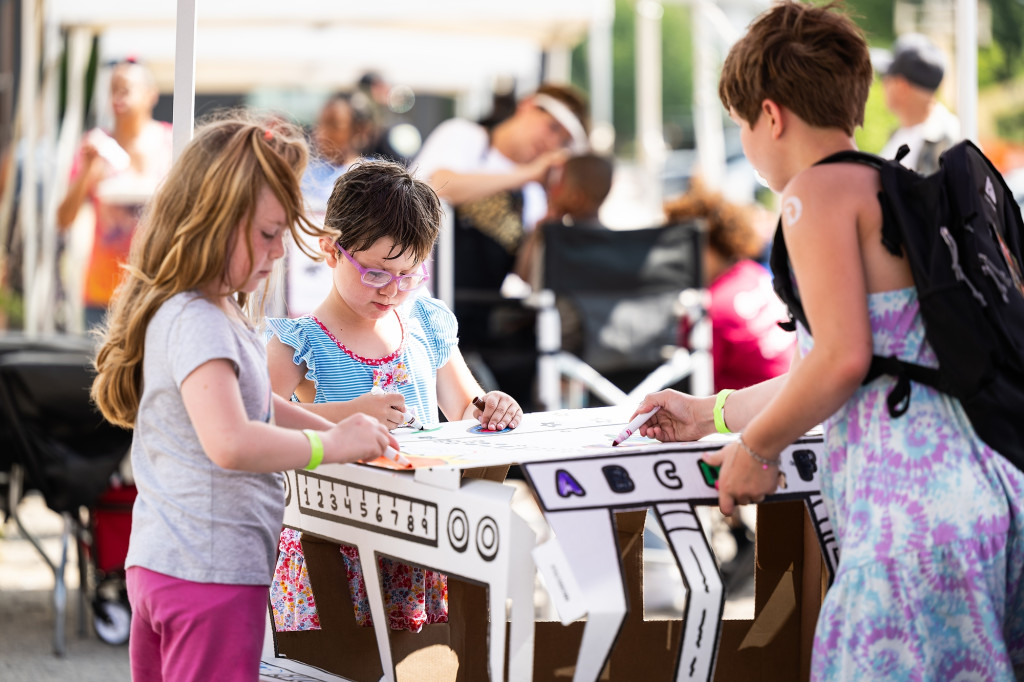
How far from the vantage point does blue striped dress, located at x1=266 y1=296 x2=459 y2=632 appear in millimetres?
2186

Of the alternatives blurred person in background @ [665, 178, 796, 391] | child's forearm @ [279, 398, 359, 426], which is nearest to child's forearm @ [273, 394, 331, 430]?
child's forearm @ [279, 398, 359, 426]

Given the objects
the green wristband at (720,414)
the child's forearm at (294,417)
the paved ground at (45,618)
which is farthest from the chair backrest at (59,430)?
the green wristband at (720,414)

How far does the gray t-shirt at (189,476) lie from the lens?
1731mm

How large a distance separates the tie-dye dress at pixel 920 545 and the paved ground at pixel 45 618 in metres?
1.64

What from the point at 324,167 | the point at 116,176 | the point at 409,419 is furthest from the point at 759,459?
the point at 116,176

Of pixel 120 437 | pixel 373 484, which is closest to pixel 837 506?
pixel 373 484

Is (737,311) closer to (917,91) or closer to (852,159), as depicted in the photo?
(917,91)

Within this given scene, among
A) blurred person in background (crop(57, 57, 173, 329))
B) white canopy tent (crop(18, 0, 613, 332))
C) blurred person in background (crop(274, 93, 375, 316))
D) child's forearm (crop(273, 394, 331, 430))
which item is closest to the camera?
child's forearm (crop(273, 394, 331, 430))

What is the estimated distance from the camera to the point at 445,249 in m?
4.81

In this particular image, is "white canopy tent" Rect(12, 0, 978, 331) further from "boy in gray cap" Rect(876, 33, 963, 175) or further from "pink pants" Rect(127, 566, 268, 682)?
"pink pants" Rect(127, 566, 268, 682)

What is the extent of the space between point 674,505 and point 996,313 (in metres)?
0.56

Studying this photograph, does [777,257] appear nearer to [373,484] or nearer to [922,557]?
[922,557]

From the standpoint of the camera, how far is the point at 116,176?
570 centimetres

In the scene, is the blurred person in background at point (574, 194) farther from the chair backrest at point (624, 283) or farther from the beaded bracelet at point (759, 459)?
the beaded bracelet at point (759, 459)
